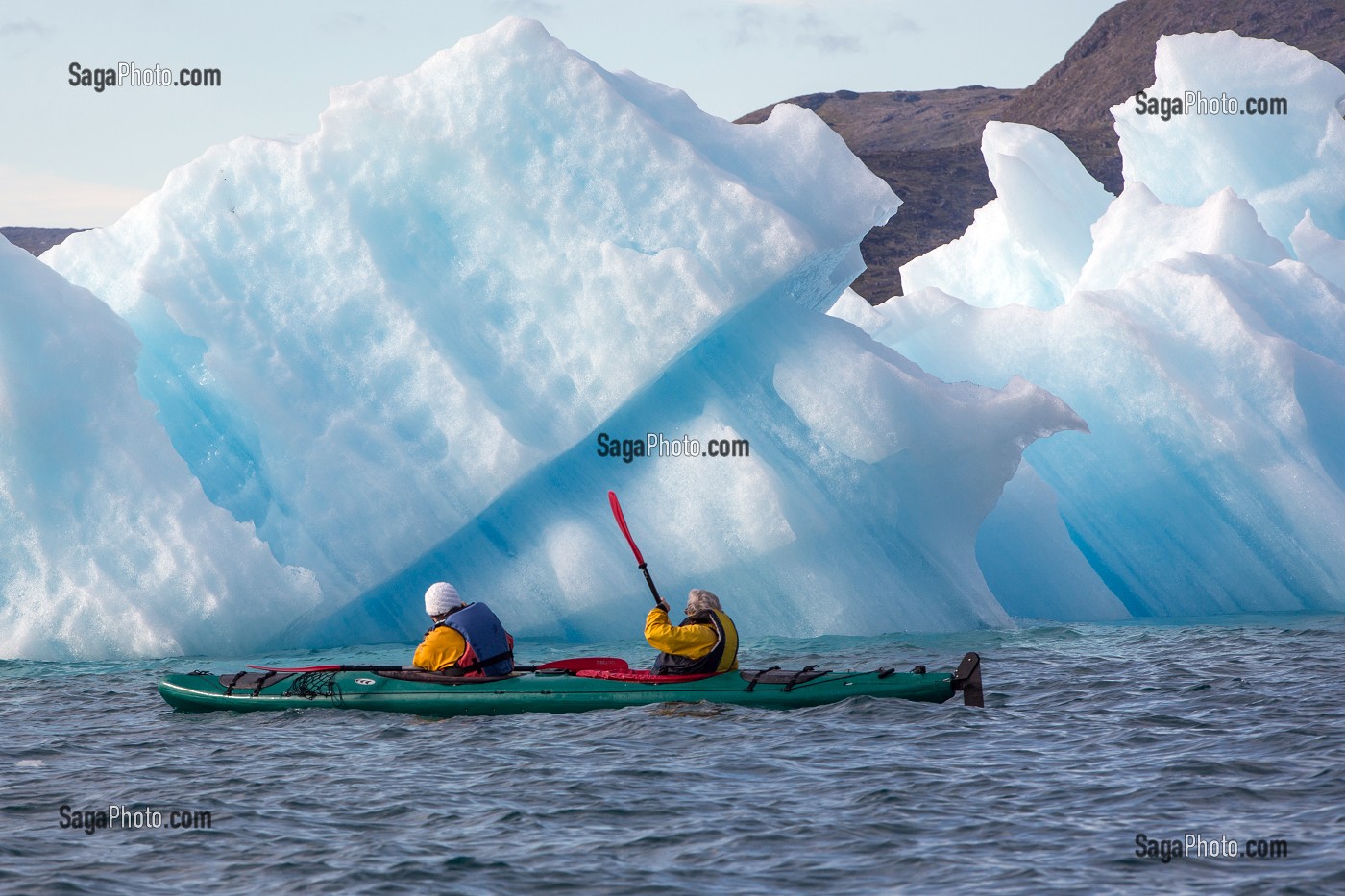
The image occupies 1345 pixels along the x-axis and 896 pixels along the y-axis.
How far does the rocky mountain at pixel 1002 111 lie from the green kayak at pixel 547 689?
13.2m

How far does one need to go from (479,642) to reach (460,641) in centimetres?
17

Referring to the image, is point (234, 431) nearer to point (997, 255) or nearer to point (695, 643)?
point (695, 643)

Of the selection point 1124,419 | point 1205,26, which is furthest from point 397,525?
point 1205,26

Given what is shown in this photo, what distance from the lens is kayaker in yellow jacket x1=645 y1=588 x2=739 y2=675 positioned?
33.7ft

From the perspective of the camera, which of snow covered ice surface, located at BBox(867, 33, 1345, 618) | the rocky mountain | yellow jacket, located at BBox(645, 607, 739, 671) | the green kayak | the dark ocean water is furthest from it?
the rocky mountain

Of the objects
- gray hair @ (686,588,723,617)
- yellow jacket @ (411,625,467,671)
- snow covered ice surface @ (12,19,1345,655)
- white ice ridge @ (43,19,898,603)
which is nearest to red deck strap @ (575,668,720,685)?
gray hair @ (686,588,723,617)

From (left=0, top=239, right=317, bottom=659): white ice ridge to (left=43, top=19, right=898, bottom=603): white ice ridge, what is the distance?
56cm

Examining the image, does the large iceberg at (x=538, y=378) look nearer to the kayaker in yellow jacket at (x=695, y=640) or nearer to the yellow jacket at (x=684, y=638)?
the kayaker in yellow jacket at (x=695, y=640)

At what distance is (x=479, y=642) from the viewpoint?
10.5m

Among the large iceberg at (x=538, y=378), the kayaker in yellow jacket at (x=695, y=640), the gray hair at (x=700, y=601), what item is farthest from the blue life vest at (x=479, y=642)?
the large iceberg at (x=538, y=378)

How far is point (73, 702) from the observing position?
1105cm

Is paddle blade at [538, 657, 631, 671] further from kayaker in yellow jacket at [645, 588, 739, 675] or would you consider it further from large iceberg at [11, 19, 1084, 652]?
large iceberg at [11, 19, 1084, 652]

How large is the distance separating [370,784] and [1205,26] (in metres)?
105

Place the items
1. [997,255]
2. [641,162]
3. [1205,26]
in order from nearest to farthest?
[641,162]
[997,255]
[1205,26]
